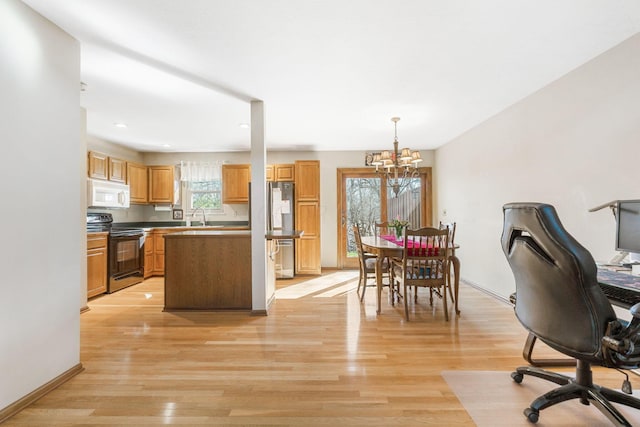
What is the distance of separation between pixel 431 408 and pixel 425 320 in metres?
1.45

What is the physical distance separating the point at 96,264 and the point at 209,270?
1772 millimetres

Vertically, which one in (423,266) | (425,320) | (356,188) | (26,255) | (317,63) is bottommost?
(425,320)

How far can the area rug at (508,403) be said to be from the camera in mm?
1549

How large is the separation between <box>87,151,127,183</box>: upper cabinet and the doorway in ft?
12.5

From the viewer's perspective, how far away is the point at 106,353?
7.68ft

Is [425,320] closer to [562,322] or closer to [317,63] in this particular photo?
[562,322]

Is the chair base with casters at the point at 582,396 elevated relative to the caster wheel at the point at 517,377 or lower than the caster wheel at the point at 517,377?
elevated

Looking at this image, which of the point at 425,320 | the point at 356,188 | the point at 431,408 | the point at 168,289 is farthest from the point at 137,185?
the point at 431,408

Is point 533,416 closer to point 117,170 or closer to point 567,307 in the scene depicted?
point 567,307

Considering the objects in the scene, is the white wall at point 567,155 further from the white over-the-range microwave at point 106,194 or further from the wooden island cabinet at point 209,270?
the white over-the-range microwave at point 106,194

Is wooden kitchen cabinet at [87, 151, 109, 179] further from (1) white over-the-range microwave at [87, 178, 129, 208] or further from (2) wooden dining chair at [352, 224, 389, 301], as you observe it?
(2) wooden dining chair at [352, 224, 389, 301]

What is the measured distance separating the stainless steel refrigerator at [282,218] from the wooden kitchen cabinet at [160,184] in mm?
2056

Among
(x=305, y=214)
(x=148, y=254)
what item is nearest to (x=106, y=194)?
(x=148, y=254)

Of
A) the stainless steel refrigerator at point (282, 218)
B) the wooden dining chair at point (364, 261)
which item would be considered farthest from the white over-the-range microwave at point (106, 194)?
the wooden dining chair at point (364, 261)
